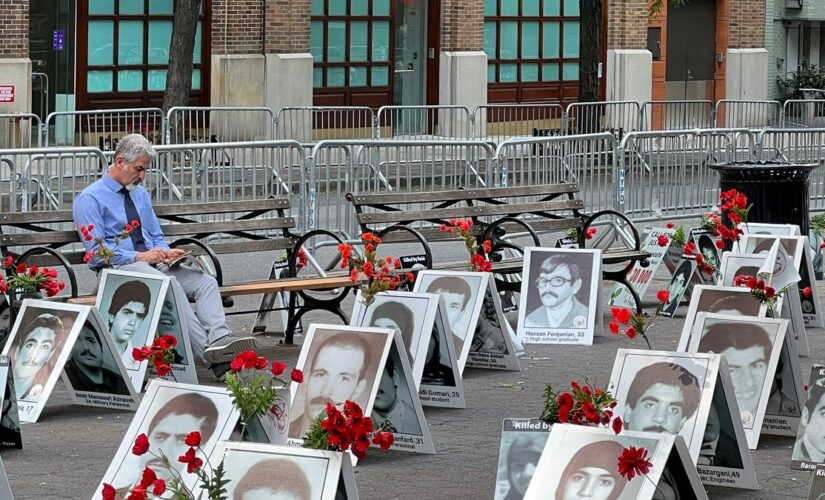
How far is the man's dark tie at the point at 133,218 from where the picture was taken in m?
10.0

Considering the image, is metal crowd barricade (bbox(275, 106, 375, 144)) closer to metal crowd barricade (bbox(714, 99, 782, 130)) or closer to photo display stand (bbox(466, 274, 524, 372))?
metal crowd barricade (bbox(714, 99, 782, 130))

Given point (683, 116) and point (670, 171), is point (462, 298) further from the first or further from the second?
point (683, 116)

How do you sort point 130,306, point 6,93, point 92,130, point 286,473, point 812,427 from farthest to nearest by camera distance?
point 92,130 → point 6,93 → point 130,306 → point 812,427 → point 286,473

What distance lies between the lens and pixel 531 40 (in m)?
33.0

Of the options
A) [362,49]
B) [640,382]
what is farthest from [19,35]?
[640,382]

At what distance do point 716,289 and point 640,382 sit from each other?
2.13 meters

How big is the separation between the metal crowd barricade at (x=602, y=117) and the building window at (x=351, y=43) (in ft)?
13.6

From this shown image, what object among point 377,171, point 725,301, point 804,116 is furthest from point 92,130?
point 725,301

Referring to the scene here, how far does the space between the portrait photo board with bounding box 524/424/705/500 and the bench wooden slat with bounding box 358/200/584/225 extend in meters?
5.74

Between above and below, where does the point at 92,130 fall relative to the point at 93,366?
above

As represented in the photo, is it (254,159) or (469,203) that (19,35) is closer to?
(254,159)

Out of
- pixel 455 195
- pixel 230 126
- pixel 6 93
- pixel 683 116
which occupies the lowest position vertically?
pixel 455 195

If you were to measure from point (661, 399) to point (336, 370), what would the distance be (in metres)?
1.57

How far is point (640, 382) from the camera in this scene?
7086 mm
